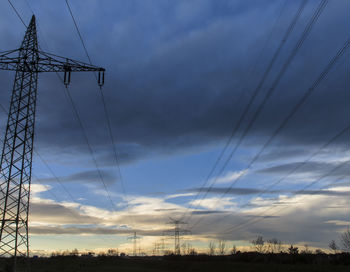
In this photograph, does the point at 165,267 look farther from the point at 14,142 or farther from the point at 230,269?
the point at 14,142

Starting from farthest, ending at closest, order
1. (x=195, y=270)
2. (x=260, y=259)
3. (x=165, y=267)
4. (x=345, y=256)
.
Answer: (x=165, y=267), (x=260, y=259), (x=195, y=270), (x=345, y=256)

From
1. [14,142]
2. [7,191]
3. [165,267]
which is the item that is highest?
[14,142]

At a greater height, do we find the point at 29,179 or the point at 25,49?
the point at 25,49

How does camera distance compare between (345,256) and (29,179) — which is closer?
(29,179)

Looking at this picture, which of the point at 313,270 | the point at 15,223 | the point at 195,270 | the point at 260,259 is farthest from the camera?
the point at 260,259

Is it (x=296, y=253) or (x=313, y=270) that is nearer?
(x=313, y=270)

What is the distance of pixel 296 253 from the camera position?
95.6m

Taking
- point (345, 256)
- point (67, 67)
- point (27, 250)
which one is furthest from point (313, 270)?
point (67, 67)

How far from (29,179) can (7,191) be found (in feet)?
9.08

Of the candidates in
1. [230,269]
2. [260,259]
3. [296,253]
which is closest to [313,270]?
[230,269]

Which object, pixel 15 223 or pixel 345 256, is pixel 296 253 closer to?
pixel 345 256

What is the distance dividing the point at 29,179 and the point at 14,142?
3947 millimetres

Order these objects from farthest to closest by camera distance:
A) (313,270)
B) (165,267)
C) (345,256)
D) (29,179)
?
(165,267)
(345,256)
(313,270)
(29,179)

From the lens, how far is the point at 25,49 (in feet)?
119
